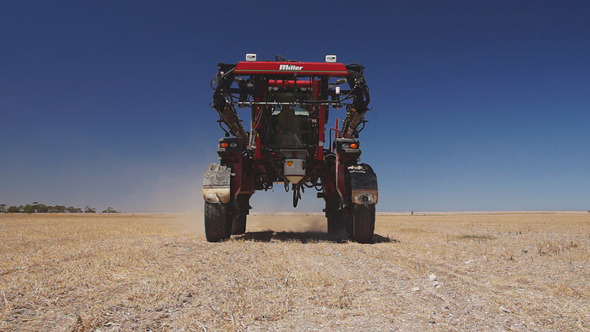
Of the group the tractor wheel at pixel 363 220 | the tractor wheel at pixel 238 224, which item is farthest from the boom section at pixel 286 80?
the tractor wheel at pixel 238 224

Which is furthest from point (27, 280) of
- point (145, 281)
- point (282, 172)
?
point (282, 172)

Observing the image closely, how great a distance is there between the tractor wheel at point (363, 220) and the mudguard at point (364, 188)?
0.14 m

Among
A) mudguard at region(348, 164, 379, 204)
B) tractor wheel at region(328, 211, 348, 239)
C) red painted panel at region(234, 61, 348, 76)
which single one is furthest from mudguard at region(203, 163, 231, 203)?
tractor wheel at region(328, 211, 348, 239)

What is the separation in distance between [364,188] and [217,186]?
3.61 m

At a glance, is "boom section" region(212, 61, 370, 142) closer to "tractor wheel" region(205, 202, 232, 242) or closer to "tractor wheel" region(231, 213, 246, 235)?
"tractor wheel" region(205, 202, 232, 242)

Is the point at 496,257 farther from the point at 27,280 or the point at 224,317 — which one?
the point at 27,280

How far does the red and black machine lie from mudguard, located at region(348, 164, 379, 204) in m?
0.02

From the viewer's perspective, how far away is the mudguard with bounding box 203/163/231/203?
8695mm

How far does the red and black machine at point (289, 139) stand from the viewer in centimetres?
866

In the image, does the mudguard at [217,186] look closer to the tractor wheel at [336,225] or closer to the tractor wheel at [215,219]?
the tractor wheel at [215,219]

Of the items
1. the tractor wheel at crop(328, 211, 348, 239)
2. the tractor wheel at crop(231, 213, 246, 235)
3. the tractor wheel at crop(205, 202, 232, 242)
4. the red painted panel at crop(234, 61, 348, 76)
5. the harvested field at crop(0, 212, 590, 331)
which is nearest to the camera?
the harvested field at crop(0, 212, 590, 331)

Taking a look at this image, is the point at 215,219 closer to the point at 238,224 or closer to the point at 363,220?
the point at 238,224

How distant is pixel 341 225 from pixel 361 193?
4.09m

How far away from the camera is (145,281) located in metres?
3.87
